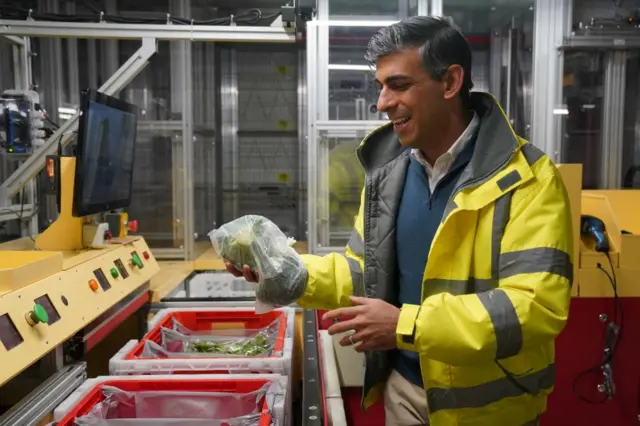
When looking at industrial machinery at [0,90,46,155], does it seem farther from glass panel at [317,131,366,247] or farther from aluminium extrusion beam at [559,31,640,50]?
aluminium extrusion beam at [559,31,640,50]

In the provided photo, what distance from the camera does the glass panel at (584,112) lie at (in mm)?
3602

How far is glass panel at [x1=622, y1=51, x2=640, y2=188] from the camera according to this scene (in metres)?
3.67

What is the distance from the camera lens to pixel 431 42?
1.26 m

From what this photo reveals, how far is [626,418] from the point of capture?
104 inches

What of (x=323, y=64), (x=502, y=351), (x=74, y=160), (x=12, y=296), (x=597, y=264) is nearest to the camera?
(x=502, y=351)

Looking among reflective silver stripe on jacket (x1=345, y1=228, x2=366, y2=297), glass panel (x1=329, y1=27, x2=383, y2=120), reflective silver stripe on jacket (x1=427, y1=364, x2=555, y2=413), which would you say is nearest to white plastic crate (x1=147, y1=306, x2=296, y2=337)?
reflective silver stripe on jacket (x1=345, y1=228, x2=366, y2=297)

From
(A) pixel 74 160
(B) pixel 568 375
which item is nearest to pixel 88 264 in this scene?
(A) pixel 74 160

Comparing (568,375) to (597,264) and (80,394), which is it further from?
(80,394)

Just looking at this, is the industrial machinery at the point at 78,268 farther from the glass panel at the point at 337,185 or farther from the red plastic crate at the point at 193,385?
the glass panel at the point at 337,185

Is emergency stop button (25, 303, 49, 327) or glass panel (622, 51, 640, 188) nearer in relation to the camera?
emergency stop button (25, 303, 49, 327)

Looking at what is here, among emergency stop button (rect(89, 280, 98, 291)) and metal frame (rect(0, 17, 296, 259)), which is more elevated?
metal frame (rect(0, 17, 296, 259))

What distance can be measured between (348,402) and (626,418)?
Result: 143 cm

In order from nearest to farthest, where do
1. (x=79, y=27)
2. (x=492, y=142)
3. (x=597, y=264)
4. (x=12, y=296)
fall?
1. (x=492, y=142)
2. (x=12, y=296)
3. (x=597, y=264)
4. (x=79, y=27)

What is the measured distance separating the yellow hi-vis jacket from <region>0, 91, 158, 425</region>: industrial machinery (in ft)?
2.71
